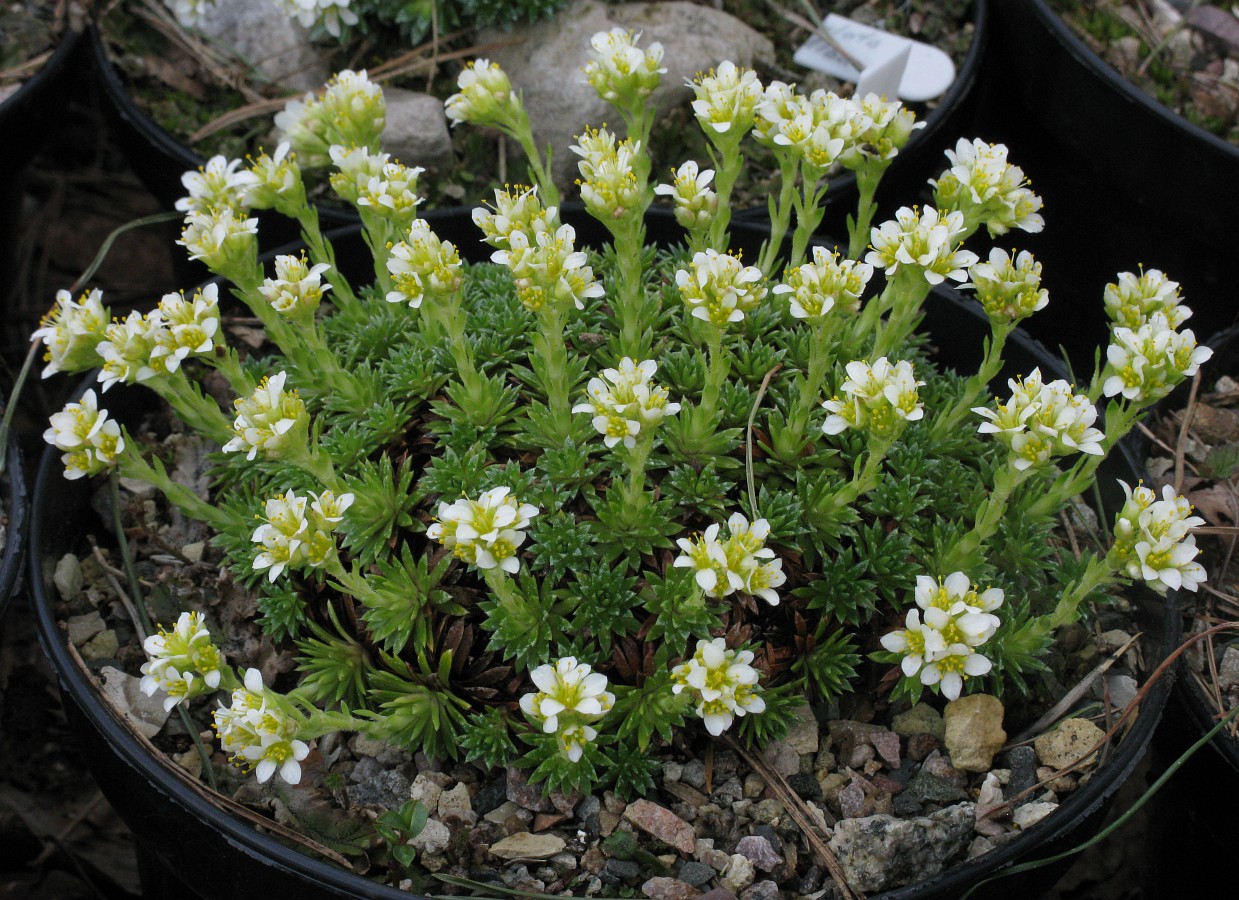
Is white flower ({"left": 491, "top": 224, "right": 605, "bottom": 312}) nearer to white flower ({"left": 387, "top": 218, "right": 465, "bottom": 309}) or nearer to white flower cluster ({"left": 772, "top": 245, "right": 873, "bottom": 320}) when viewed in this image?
white flower ({"left": 387, "top": 218, "right": 465, "bottom": 309})

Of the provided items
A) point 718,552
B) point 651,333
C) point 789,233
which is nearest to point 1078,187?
point 789,233

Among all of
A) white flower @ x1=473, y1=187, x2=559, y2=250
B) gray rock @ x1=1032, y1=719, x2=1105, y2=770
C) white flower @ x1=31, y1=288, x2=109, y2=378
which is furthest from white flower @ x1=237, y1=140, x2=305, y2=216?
gray rock @ x1=1032, y1=719, x2=1105, y2=770

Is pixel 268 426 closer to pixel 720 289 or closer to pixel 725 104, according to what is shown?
pixel 720 289

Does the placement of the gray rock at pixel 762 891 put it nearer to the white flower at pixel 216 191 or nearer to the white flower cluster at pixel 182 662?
the white flower cluster at pixel 182 662

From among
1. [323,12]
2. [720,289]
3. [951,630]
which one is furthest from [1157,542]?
[323,12]

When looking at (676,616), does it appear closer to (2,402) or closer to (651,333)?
(651,333)
